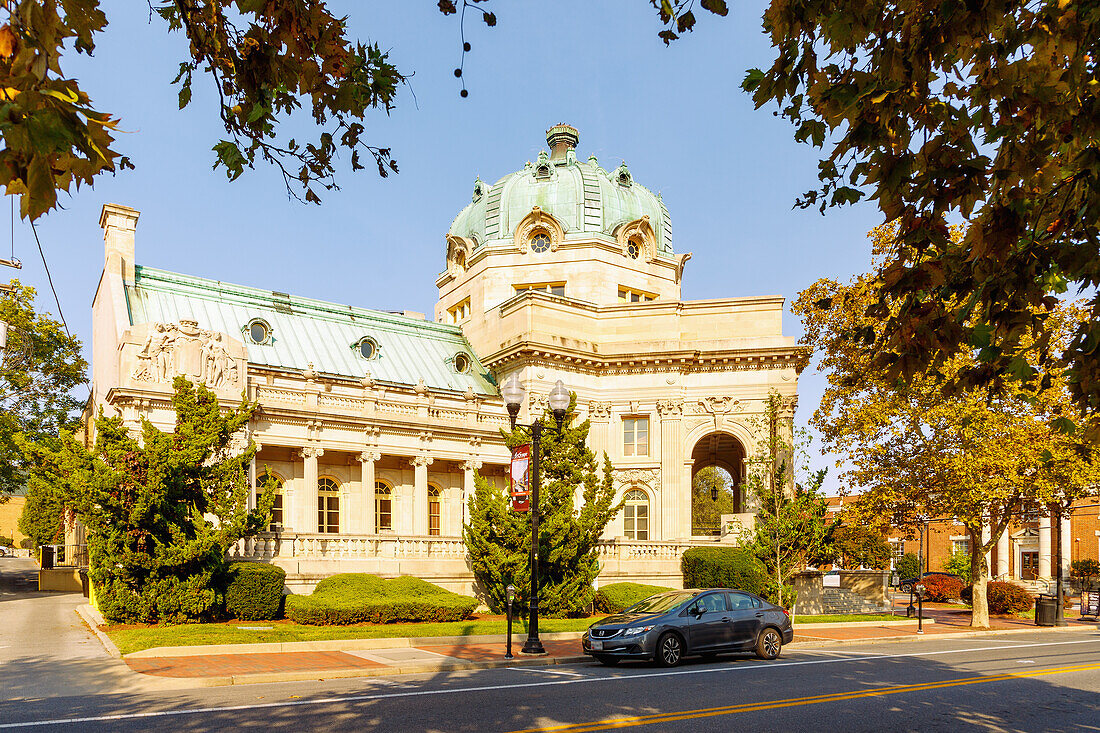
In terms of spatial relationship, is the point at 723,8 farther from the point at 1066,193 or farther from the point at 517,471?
the point at 517,471

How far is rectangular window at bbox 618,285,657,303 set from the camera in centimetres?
4981

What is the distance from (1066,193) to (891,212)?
4.48ft

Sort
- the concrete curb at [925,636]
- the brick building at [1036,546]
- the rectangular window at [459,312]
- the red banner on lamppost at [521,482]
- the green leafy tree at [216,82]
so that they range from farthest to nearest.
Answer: the brick building at [1036,546]
the rectangular window at [459,312]
the concrete curb at [925,636]
the red banner on lamppost at [521,482]
the green leafy tree at [216,82]

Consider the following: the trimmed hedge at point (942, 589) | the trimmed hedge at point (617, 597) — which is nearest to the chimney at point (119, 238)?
the trimmed hedge at point (617, 597)

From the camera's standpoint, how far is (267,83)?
6387 mm

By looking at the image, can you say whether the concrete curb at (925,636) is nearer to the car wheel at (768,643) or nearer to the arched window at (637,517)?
the car wheel at (768,643)

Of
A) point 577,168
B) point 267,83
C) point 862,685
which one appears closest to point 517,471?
point 862,685

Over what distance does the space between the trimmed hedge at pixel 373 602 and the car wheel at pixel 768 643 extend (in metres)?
10.4

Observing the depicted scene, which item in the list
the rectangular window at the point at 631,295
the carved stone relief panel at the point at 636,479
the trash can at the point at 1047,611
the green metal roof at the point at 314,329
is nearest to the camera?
the trash can at the point at 1047,611

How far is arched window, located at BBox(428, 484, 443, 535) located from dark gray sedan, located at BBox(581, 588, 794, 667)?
22573 millimetres

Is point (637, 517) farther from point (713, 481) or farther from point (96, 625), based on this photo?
point (713, 481)

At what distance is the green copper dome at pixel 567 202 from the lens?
5106 cm

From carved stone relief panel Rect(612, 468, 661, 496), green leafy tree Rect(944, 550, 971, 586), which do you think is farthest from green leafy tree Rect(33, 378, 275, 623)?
green leafy tree Rect(944, 550, 971, 586)

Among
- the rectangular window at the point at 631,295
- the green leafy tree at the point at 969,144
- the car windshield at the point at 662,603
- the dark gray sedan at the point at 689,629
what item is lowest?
the dark gray sedan at the point at 689,629
